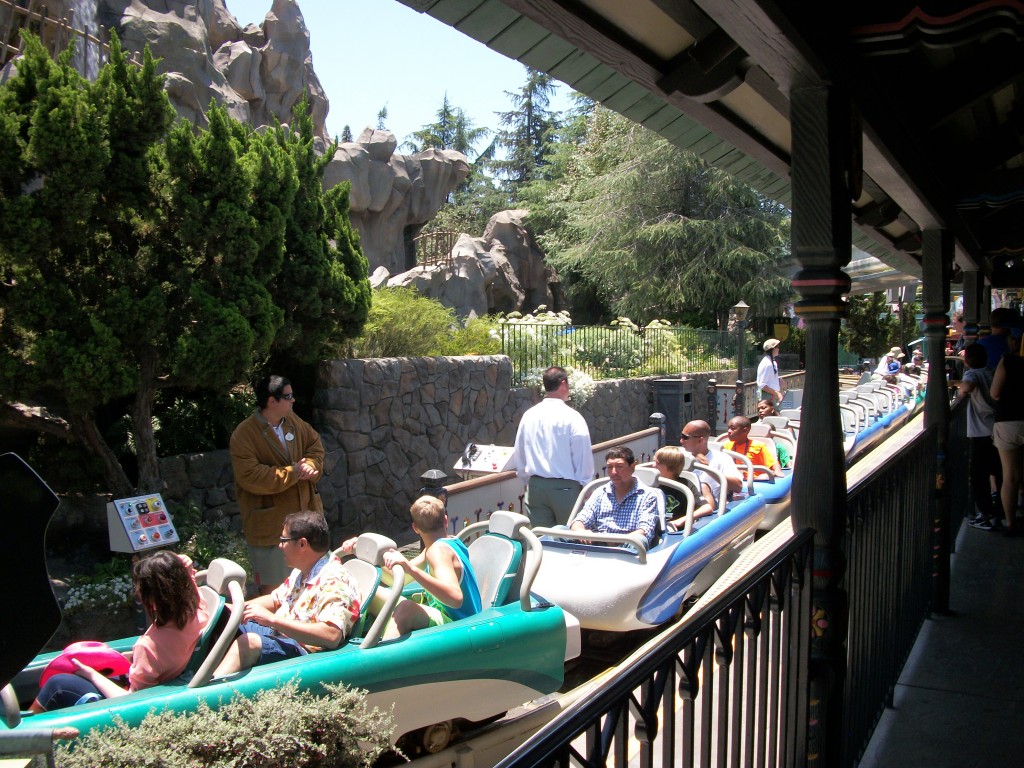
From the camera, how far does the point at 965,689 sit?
4.09 meters

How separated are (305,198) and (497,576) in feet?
18.6

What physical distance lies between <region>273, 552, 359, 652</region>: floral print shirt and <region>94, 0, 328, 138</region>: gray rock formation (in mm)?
16358

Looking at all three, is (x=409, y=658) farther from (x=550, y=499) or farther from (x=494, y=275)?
(x=494, y=275)

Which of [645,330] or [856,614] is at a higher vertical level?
[645,330]

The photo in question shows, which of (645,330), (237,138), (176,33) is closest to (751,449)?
(237,138)

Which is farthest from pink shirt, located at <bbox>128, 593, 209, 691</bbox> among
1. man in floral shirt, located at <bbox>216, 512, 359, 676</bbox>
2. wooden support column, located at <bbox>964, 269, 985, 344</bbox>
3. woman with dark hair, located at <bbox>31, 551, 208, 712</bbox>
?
A: wooden support column, located at <bbox>964, 269, 985, 344</bbox>

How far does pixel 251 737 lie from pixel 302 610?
39.6 inches

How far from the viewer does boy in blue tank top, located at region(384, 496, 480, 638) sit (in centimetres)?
408

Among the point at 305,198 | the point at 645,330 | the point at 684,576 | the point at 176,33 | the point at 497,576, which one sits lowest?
the point at 684,576

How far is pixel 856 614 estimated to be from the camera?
325 cm

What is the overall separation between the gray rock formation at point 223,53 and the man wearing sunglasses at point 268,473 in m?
14.4

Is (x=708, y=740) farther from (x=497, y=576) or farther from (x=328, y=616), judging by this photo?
(x=497, y=576)

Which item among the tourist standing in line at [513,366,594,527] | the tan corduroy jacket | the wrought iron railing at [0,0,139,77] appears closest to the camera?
the tan corduroy jacket

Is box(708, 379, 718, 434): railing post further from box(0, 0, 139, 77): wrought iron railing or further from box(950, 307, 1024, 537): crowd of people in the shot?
box(0, 0, 139, 77): wrought iron railing
